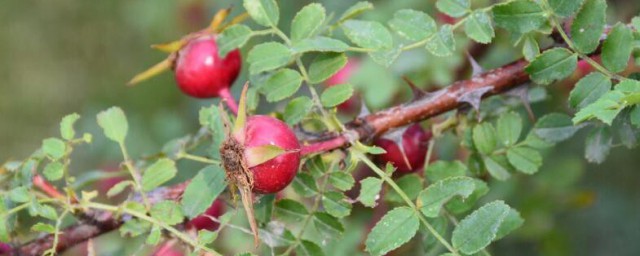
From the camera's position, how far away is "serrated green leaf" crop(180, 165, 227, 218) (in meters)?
1.36

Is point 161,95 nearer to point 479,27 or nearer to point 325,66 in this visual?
point 325,66

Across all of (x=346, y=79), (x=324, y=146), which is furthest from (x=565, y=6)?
(x=346, y=79)

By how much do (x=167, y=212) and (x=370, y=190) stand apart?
0.31 meters

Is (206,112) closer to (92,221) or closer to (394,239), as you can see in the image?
(92,221)

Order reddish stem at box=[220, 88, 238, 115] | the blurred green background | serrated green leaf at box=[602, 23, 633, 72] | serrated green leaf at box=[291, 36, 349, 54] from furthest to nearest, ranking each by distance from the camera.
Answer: the blurred green background < reddish stem at box=[220, 88, 238, 115] < serrated green leaf at box=[291, 36, 349, 54] < serrated green leaf at box=[602, 23, 633, 72]

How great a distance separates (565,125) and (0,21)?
3.96 metres

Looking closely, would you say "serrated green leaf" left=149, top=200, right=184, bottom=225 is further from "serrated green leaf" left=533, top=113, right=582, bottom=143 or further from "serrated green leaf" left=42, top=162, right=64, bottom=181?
"serrated green leaf" left=533, top=113, right=582, bottom=143

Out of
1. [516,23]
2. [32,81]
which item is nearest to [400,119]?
[516,23]

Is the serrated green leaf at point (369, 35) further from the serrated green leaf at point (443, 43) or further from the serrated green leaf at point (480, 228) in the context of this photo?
the serrated green leaf at point (480, 228)

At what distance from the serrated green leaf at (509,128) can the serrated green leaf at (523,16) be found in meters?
0.27

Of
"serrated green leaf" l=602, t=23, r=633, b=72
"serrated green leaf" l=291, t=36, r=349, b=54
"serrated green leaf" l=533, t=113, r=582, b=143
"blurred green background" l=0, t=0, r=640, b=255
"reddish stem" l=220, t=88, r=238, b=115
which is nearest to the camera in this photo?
"serrated green leaf" l=602, t=23, r=633, b=72

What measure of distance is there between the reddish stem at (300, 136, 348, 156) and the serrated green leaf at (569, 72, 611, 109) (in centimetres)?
33

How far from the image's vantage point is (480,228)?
1.20 m

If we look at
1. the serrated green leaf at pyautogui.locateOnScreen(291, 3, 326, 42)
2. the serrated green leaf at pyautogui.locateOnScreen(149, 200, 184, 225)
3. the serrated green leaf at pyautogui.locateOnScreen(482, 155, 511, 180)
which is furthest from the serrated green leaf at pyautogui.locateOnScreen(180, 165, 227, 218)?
the serrated green leaf at pyautogui.locateOnScreen(482, 155, 511, 180)
